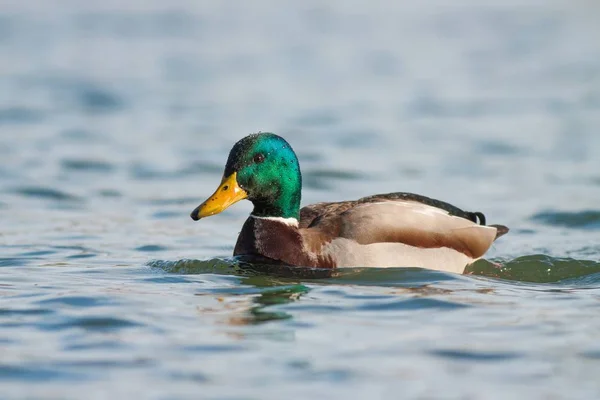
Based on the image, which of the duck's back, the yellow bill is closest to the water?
the duck's back

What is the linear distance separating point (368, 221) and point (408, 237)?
39 centimetres

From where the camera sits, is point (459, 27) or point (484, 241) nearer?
point (484, 241)

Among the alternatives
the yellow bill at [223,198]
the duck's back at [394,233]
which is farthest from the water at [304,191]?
the yellow bill at [223,198]

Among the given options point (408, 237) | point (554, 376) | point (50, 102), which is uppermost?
point (50, 102)

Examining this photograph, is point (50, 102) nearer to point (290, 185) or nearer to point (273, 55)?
point (273, 55)

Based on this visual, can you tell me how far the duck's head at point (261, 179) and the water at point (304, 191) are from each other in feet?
1.85

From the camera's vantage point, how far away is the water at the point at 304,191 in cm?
743

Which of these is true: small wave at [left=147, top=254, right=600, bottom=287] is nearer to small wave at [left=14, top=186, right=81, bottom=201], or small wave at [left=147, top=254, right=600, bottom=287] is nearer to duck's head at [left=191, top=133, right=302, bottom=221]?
duck's head at [left=191, top=133, right=302, bottom=221]

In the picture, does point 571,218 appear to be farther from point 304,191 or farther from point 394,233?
point 394,233

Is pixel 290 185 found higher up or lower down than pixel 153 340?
higher up

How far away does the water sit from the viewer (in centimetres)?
743

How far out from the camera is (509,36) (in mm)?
26062

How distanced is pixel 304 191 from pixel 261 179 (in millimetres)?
5350

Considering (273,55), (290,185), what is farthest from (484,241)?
(273,55)
